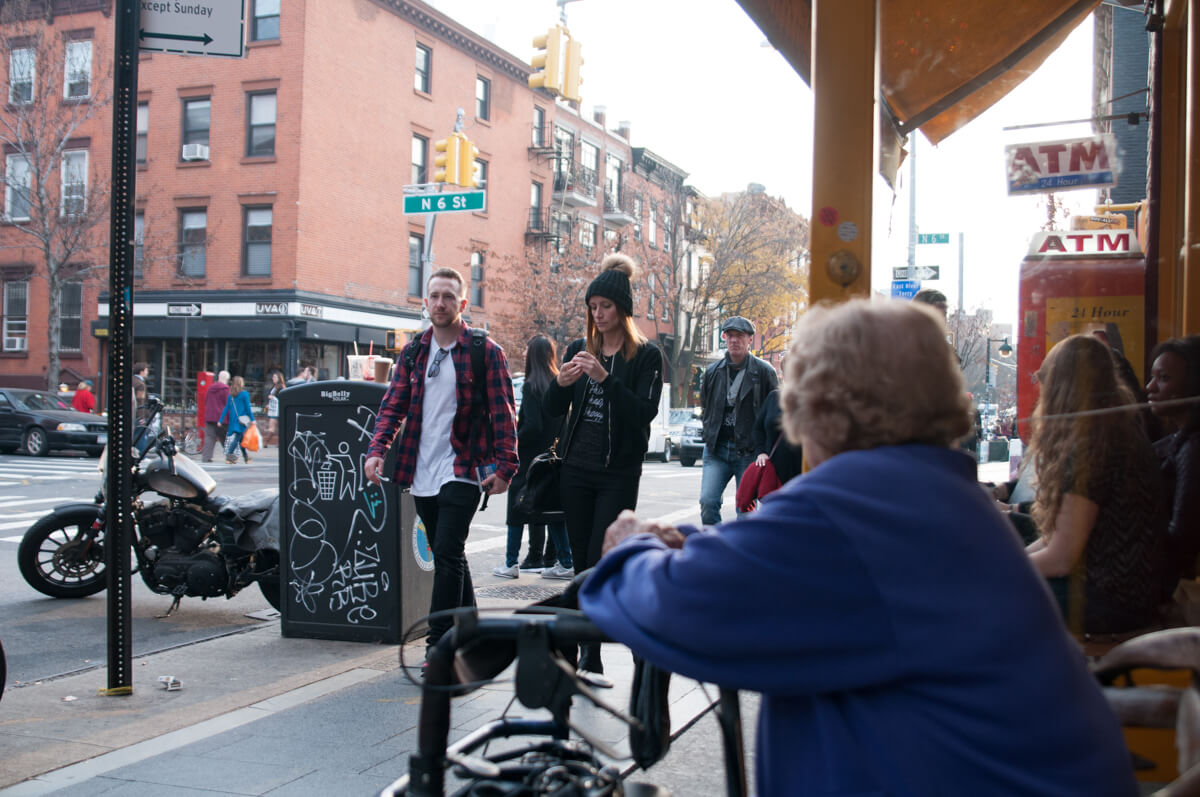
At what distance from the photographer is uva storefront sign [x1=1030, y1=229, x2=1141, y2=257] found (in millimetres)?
4570

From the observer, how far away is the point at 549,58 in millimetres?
14016

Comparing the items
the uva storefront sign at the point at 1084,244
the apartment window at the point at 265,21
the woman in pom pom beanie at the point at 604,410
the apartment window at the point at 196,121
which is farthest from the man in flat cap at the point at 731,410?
the apartment window at the point at 196,121

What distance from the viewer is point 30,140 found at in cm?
2698

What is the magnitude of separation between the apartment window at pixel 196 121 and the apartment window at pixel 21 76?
4.00 m

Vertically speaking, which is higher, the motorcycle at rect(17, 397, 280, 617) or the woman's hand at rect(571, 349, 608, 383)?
the woman's hand at rect(571, 349, 608, 383)

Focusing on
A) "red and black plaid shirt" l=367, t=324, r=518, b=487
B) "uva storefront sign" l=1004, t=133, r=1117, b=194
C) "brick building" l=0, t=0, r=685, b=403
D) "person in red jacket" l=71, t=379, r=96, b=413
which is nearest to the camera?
"uva storefront sign" l=1004, t=133, r=1117, b=194

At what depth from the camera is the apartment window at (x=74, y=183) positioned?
28.2m

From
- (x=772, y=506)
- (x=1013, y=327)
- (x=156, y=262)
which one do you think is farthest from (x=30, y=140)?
(x=772, y=506)

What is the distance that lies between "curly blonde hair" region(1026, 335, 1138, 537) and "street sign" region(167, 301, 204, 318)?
29037 millimetres

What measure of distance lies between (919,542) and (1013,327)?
362 centimetres

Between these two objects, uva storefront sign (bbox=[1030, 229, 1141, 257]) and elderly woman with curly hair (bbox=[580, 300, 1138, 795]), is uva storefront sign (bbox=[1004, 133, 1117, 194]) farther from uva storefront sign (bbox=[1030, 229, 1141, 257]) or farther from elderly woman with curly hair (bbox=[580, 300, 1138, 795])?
elderly woman with curly hair (bbox=[580, 300, 1138, 795])

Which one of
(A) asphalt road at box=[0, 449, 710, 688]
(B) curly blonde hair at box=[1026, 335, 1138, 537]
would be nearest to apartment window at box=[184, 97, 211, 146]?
(A) asphalt road at box=[0, 449, 710, 688]

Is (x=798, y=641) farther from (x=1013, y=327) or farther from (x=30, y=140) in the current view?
(x=30, y=140)

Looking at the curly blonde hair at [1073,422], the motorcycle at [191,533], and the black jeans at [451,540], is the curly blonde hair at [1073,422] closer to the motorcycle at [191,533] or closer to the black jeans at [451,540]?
the black jeans at [451,540]
